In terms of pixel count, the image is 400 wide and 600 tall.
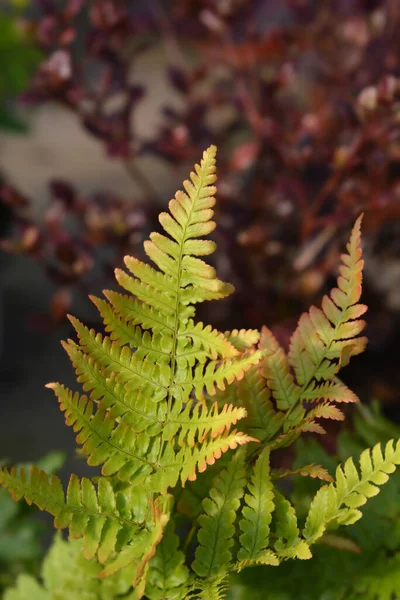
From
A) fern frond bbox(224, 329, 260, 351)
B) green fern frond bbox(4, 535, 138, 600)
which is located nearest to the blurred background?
green fern frond bbox(4, 535, 138, 600)

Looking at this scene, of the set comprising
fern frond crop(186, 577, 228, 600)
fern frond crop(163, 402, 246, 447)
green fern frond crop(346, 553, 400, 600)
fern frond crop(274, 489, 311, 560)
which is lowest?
green fern frond crop(346, 553, 400, 600)

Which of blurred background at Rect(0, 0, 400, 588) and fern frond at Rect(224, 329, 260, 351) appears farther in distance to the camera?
blurred background at Rect(0, 0, 400, 588)

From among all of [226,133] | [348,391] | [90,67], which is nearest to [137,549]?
[348,391]

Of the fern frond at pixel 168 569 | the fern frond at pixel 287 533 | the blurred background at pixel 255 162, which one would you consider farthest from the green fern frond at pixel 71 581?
the blurred background at pixel 255 162

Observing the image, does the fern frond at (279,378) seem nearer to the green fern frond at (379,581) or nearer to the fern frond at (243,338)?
the fern frond at (243,338)

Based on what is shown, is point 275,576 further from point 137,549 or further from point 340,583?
point 137,549

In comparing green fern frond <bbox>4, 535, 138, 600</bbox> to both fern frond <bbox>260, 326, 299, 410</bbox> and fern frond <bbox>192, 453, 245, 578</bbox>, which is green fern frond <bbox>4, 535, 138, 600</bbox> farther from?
fern frond <bbox>260, 326, 299, 410</bbox>

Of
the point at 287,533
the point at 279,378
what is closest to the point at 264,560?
the point at 287,533
